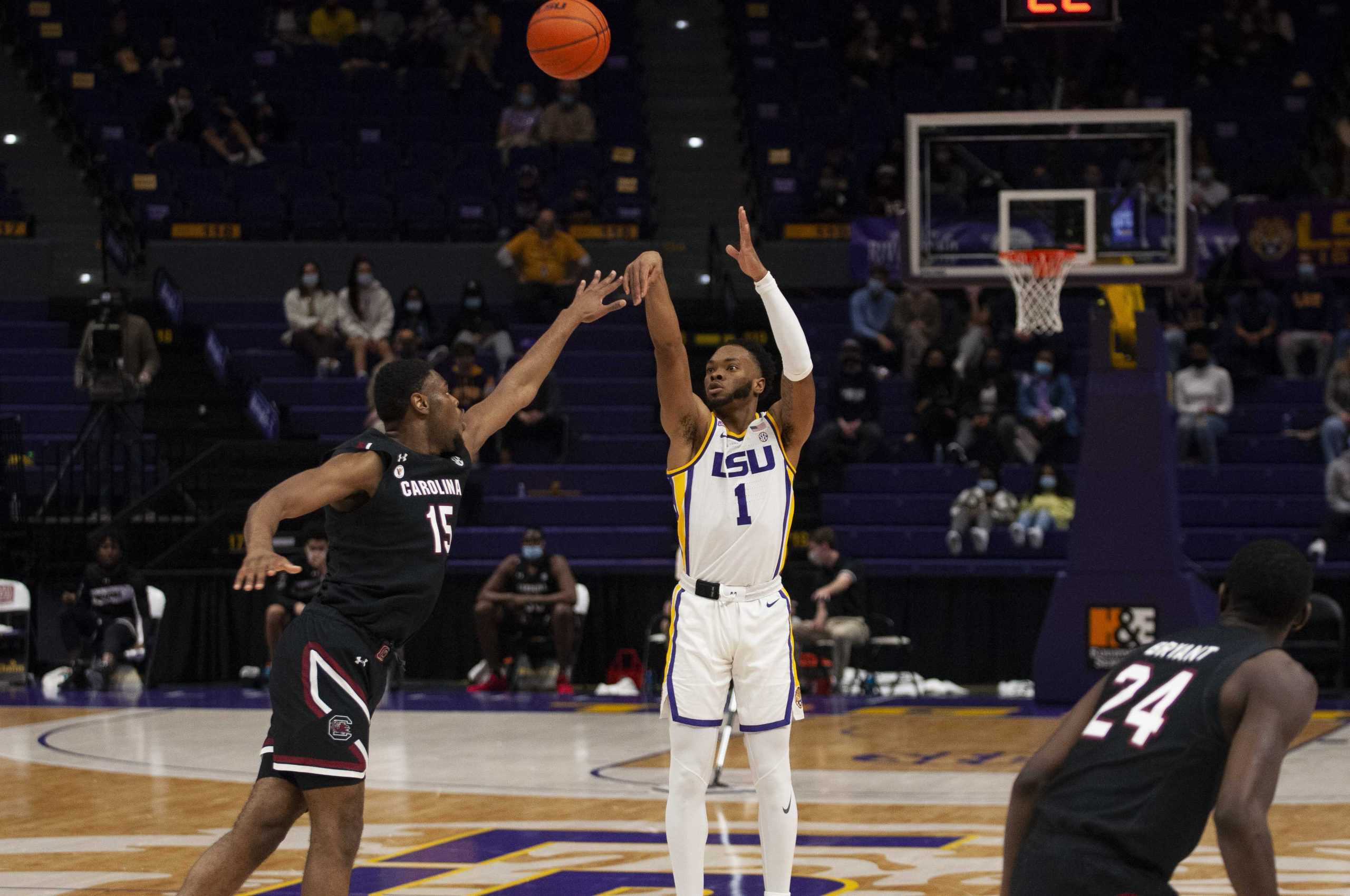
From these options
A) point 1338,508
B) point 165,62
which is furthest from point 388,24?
point 1338,508

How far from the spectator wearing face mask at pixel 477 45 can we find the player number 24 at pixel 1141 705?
781 inches

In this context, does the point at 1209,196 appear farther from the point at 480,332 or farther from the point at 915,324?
the point at 480,332

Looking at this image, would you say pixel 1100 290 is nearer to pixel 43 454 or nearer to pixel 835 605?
pixel 835 605

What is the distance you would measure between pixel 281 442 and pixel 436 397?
1326 cm

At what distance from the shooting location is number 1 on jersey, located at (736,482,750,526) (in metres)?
6.66

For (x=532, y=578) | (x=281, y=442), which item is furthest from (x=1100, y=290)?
(x=281, y=442)

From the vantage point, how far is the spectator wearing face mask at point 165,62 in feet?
75.7

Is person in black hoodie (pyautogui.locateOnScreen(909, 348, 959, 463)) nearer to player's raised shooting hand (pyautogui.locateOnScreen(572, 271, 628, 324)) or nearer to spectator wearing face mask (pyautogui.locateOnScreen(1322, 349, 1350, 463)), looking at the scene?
spectator wearing face mask (pyautogui.locateOnScreen(1322, 349, 1350, 463))

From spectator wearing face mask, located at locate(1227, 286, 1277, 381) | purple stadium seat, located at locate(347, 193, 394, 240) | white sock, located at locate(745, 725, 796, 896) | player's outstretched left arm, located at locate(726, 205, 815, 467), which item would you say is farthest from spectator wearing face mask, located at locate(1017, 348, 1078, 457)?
white sock, located at locate(745, 725, 796, 896)

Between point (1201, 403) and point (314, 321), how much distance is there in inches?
349

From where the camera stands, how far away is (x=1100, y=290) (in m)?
14.9

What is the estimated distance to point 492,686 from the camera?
16516 millimetres

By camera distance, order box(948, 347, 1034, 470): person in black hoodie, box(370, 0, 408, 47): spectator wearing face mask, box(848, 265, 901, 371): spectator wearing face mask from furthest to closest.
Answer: box(370, 0, 408, 47): spectator wearing face mask
box(848, 265, 901, 371): spectator wearing face mask
box(948, 347, 1034, 470): person in black hoodie

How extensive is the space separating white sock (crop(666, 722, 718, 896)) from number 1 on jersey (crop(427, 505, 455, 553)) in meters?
1.17
